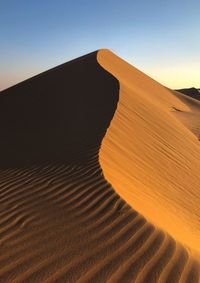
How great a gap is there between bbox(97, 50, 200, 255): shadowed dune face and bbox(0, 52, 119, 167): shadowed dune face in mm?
414

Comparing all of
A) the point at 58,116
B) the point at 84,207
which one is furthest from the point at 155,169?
the point at 58,116

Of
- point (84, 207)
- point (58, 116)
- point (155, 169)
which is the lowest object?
point (58, 116)

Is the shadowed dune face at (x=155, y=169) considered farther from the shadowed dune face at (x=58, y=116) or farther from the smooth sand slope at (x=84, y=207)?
the shadowed dune face at (x=58, y=116)

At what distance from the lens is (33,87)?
15.3m

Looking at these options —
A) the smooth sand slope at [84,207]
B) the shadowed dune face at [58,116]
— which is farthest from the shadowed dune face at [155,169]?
the shadowed dune face at [58,116]

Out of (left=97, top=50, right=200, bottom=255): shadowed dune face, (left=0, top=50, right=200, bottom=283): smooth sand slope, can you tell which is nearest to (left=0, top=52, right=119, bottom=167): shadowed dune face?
(left=0, top=50, right=200, bottom=283): smooth sand slope

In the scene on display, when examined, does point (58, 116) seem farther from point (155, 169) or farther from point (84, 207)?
point (84, 207)

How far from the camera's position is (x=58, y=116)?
9773mm

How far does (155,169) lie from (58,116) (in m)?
3.61

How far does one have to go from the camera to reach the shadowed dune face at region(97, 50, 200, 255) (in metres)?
4.76

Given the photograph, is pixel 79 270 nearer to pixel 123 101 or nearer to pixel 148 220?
pixel 148 220

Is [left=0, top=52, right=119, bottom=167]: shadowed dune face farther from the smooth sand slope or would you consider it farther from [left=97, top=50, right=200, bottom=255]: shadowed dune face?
[left=97, top=50, right=200, bottom=255]: shadowed dune face

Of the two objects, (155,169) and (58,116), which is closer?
(155,169)

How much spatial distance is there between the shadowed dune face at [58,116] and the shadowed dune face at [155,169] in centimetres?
41
